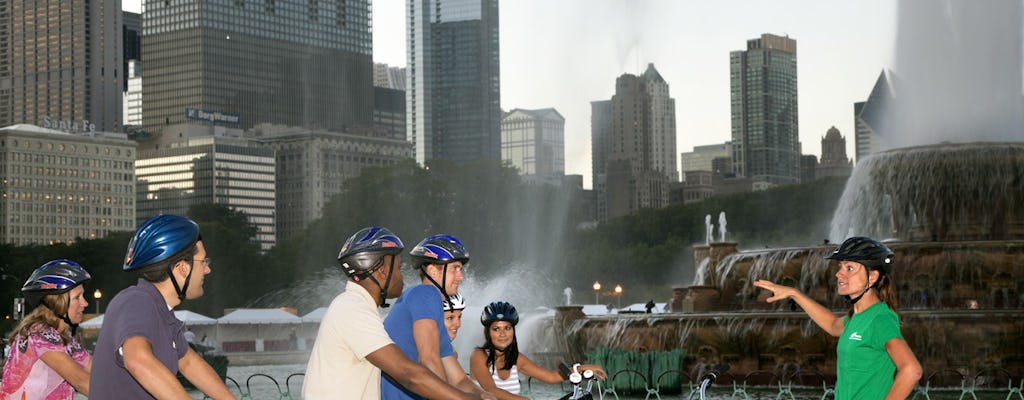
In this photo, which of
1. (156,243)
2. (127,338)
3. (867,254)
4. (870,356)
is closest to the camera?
(127,338)

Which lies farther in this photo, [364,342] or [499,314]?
[499,314]

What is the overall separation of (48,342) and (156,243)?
268 cm

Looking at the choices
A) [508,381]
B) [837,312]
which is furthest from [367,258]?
[837,312]

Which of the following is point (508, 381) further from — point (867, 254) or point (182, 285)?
point (182, 285)

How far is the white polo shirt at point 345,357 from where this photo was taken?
669cm

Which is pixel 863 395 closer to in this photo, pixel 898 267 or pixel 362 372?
pixel 362 372

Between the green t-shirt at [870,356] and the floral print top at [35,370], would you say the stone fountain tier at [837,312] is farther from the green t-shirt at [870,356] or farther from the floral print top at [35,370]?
the floral print top at [35,370]

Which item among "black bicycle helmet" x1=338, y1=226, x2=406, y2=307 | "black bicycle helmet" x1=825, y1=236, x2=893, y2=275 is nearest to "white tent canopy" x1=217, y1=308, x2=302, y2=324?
"black bicycle helmet" x1=825, y1=236, x2=893, y2=275

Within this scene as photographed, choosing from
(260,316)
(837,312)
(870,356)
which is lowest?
(260,316)

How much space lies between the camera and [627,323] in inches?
1216

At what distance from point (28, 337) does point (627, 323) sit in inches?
898

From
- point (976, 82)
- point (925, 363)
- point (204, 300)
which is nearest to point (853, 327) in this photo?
point (925, 363)

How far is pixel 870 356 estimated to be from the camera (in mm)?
7887

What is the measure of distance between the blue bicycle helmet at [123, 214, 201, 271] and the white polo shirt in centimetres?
80
